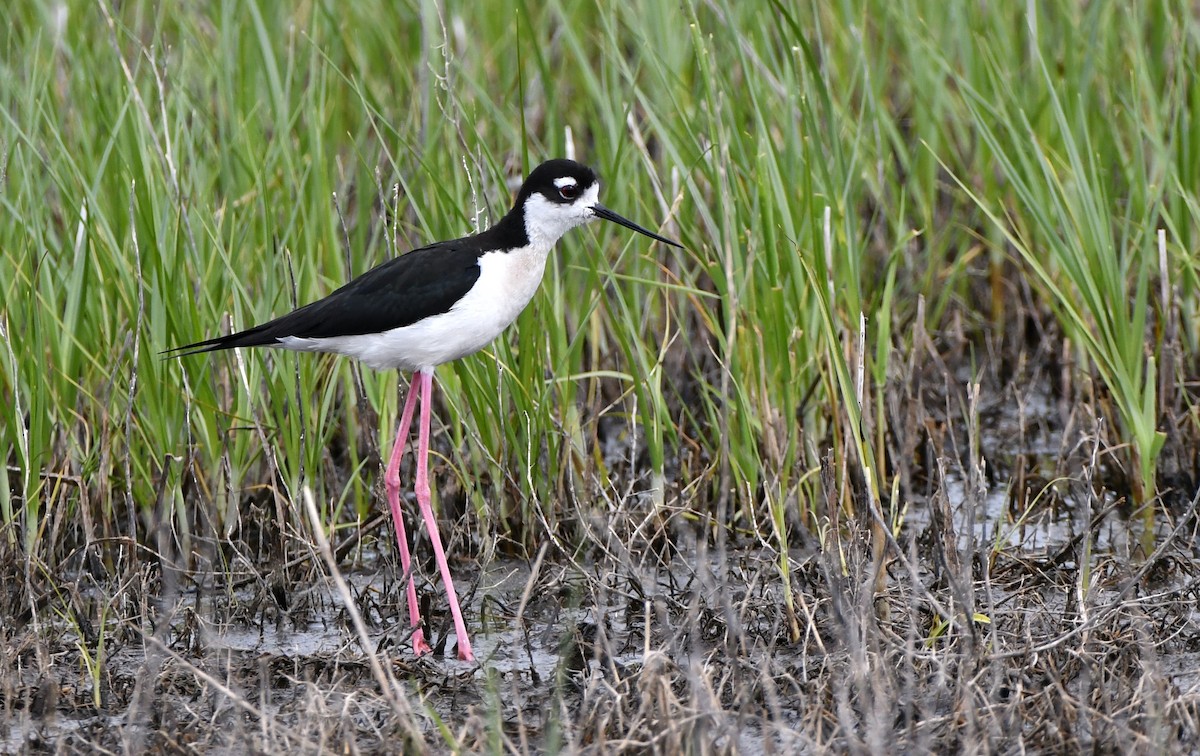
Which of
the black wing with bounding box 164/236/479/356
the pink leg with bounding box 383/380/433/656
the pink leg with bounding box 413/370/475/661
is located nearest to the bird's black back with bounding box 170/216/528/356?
the black wing with bounding box 164/236/479/356

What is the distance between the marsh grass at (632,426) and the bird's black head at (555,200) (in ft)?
0.75

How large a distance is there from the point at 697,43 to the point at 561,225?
613 millimetres

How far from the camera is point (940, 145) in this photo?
251 inches

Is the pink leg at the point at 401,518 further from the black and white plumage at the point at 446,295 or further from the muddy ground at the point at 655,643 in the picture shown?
the black and white plumage at the point at 446,295

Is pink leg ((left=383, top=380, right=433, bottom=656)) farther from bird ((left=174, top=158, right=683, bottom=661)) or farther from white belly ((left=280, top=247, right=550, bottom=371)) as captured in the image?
white belly ((left=280, top=247, right=550, bottom=371))

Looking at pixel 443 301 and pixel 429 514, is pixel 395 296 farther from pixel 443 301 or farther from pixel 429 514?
pixel 429 514

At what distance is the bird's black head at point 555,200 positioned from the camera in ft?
13.6

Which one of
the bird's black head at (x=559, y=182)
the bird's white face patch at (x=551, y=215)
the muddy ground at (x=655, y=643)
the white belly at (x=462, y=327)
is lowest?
the muddy ground at (x=655, y=643)

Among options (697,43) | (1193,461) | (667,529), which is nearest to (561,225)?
(697,43)

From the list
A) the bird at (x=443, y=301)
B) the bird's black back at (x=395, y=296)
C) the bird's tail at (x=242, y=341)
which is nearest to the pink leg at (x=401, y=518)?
the bird at (x=443, y=301)

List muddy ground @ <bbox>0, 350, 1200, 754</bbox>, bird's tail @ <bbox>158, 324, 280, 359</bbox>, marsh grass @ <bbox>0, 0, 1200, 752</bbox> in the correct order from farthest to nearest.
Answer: bird's tail @ <bbox>158, 324, 280, 359</bbox> → marsh grass @ <bbox>0, 0, 1200, 752</bbox> → muddy ground @ <bbox>0, 350, 1200, 754</bbox>

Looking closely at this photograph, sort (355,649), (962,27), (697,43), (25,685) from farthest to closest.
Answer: (962,27) → (697,43) → (355,649) → (25,685)

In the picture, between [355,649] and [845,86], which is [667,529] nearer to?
[355,649]

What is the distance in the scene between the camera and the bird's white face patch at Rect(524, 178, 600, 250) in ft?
13.7
